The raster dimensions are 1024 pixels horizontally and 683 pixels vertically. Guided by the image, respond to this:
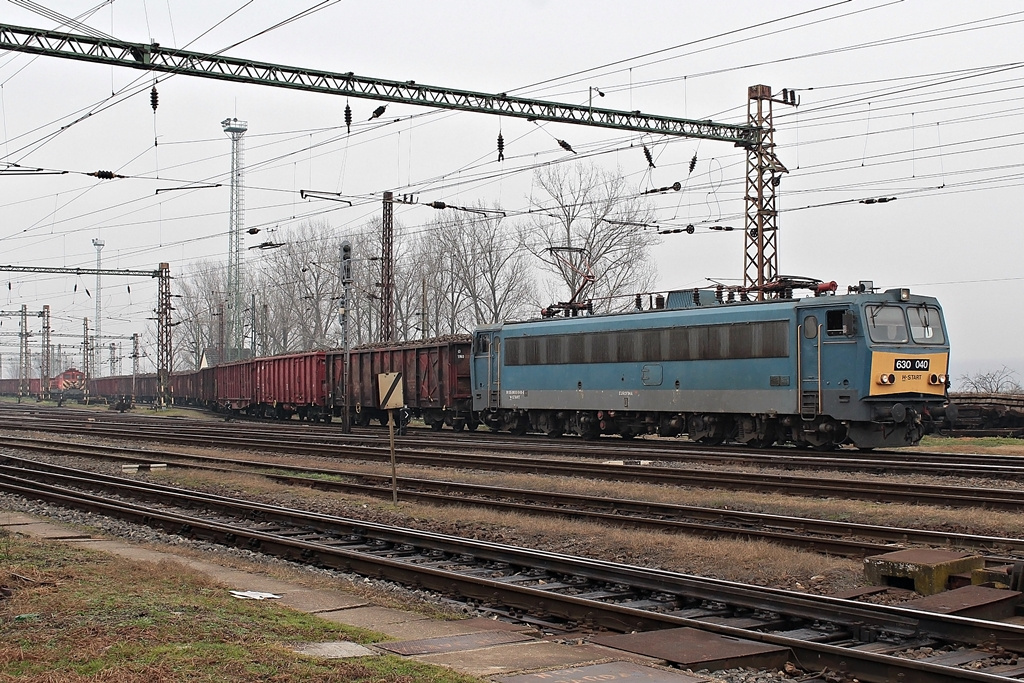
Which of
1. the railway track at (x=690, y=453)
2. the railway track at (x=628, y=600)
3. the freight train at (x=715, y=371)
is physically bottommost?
the railway track at (x=628, y=600)

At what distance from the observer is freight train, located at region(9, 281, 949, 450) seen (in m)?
22.6

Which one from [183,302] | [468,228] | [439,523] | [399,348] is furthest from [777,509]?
[183,302]

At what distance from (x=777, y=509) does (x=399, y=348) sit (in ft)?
86.7

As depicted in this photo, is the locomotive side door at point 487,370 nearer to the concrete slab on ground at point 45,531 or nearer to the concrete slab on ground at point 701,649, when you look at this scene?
the concrete slab on ground at point 45,531

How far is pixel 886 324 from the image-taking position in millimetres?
22625

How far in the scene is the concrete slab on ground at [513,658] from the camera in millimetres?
6590

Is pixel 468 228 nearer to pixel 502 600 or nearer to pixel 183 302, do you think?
pixel 183 302

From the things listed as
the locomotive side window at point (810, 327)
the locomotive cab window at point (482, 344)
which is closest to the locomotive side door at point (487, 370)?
the locomotive cab window at point (482, 344)

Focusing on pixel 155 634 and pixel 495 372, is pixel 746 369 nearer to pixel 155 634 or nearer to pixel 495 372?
pixel 495 372

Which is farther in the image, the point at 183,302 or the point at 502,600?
the point at 183,302

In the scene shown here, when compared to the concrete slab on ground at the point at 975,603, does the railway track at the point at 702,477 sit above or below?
above

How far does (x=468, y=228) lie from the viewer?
226ft

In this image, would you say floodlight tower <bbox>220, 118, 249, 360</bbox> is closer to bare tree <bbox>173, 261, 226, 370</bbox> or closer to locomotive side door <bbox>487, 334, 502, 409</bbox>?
bare tree <bbox>173, 261, 226, 370</bbox>

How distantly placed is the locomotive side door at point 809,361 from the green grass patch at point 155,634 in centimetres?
1656
